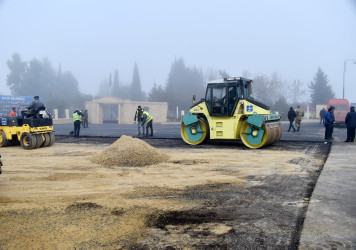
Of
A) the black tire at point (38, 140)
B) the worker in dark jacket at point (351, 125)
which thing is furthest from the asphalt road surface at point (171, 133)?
the black tire at point (38, 140)

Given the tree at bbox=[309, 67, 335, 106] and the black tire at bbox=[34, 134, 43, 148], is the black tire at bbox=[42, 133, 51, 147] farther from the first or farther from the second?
the tree at bbox=[309, 67, 335, 106]

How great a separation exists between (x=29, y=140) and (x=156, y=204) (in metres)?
9.24

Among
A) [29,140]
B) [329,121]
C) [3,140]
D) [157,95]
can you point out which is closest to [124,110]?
[157,95]

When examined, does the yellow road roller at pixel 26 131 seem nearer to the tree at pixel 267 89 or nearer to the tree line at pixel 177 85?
the tree line at pixel 177 85

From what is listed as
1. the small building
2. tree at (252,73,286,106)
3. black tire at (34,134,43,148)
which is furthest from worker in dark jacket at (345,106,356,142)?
tree at (252,73,286,106)

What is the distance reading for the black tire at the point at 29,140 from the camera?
12.5 m

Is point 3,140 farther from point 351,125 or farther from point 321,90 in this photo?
point 321,90

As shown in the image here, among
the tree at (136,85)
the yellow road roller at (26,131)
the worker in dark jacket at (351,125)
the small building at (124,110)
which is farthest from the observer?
the tree at (136,85)

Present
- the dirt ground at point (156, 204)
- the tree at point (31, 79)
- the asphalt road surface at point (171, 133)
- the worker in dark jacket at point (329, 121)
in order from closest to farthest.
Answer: the dirt ground at point (156, 204) → the worker in dark jacket at point (329, 121) → the asphalt road surface at point (171, 133) → the tree at point (31, 79)

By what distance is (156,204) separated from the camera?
5.17 m

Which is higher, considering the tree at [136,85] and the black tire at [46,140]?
the tree at [136,85]

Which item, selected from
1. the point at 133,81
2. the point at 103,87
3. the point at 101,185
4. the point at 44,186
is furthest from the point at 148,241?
→ the point at 103,87

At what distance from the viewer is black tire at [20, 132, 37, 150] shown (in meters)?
12.5

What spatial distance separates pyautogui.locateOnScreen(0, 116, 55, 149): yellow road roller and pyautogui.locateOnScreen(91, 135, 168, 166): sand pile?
477cm
